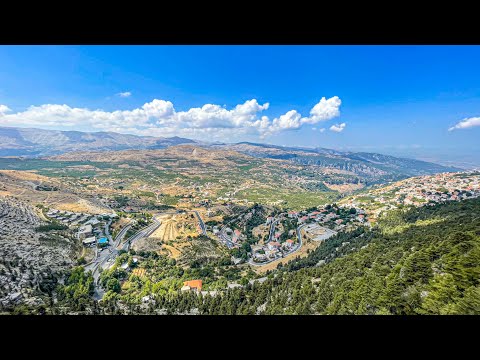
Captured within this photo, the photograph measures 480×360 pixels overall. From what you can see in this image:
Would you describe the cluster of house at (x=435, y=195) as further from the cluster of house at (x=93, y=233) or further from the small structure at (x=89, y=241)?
the small structure at (x=89, y=241)

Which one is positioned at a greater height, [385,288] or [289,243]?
[385,288]

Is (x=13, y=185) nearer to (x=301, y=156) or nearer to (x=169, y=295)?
(x=169, y=295)

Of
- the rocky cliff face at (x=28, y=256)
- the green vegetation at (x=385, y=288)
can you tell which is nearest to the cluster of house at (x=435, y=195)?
the green vegetation at (x=385, y=288)

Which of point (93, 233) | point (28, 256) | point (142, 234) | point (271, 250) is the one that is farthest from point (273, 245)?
point (28, 256)

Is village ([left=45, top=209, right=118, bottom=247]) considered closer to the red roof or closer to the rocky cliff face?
the rocky cliff face

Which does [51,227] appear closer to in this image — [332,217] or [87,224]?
[87,224]

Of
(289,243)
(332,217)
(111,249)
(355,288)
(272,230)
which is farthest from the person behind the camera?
(332,217)

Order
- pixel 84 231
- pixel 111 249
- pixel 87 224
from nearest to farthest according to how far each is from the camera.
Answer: pixel 111 249
pixel 84 231
pixel 87 224

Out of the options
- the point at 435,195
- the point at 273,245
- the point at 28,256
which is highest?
the point at 435,195
